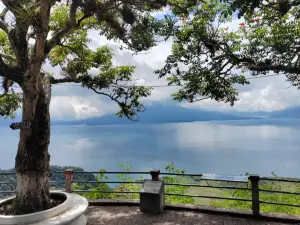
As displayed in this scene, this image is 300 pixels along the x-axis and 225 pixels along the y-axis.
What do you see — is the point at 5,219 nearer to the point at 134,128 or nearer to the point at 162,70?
the point at 162,70

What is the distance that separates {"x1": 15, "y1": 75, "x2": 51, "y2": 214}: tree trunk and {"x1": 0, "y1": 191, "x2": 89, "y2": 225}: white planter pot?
1.69 ft

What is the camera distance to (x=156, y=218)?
20.5 feet

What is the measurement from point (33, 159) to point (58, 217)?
3.81 feet

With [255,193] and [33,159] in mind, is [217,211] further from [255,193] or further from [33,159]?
[33,159]

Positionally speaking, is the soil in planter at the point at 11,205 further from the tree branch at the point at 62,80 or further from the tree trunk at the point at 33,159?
the tree branch at the point at 62,80

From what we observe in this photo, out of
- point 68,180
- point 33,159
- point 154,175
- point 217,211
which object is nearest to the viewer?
point 33,159

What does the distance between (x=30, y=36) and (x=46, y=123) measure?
1.84 meters

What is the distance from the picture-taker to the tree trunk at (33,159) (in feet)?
17.3

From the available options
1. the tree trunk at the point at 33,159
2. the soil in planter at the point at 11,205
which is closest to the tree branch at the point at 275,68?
the tree trunk at the point at 33,159

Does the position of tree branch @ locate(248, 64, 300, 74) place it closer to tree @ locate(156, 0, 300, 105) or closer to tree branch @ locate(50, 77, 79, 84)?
tree @ locate(156, 0, 300, 105)

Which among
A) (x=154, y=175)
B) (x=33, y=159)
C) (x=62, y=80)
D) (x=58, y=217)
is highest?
(x=62, y=80)

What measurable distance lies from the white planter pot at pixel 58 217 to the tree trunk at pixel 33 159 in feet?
1.69

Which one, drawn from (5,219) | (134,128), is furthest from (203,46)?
(134,128)

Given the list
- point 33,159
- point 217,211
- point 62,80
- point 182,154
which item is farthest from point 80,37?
point 182,154
